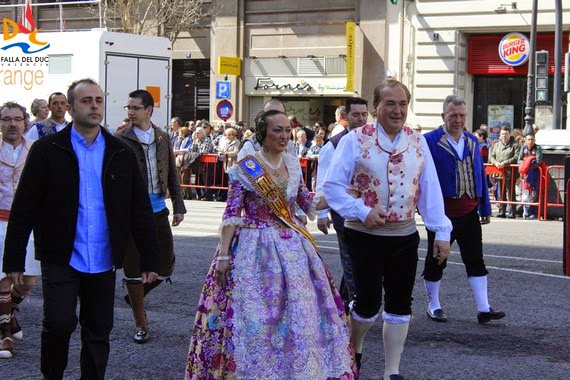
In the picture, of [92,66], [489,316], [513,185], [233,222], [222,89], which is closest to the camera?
[233,222]

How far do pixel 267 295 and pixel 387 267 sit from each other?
3.09 feet

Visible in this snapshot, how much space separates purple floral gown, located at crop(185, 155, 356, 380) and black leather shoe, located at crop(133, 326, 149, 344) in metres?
1.87

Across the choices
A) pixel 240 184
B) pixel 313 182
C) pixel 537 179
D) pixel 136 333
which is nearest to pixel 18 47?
pixel 313 182

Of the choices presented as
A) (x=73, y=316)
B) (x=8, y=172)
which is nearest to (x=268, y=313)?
(x=73, y=316)

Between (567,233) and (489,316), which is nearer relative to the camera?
(489,316)

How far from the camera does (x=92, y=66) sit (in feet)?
68.9

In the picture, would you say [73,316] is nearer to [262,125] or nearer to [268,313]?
[268,313]

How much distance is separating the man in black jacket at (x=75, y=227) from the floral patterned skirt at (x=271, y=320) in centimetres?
49

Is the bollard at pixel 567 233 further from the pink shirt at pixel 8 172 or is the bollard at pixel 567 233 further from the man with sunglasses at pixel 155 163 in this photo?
the pink shirt at pixel 8 172

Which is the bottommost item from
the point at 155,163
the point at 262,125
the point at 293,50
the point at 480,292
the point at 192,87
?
the point at 480,292

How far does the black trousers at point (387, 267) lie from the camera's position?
21.2 feet

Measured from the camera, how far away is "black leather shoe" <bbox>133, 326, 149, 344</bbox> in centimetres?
785

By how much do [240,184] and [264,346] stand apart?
3.31 feet

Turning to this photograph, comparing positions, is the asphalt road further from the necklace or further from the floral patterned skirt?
the necklace
